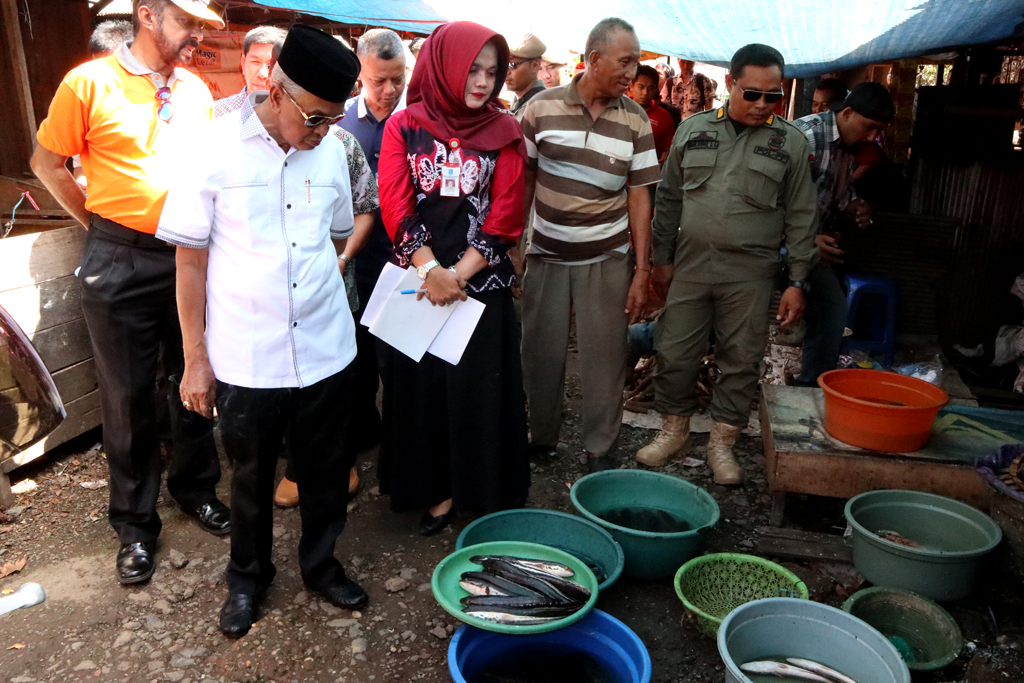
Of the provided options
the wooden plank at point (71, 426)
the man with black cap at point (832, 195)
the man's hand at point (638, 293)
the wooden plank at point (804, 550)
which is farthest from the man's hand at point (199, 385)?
the man with black cap at point (832, 195)

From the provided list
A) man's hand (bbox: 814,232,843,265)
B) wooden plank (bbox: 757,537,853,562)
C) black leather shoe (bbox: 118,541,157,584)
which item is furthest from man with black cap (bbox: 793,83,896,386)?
black leather shoe (bbox: 118,541,157,584)

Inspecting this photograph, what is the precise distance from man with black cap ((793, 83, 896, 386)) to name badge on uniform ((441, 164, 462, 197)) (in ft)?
7.37

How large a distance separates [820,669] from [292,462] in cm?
205

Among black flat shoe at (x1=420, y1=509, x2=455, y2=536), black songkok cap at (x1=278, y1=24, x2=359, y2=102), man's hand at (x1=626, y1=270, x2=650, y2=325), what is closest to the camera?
black songkok cap at (x1=278, y1=24, x2=359, y2=102)

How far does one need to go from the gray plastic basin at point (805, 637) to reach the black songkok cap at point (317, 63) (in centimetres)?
216

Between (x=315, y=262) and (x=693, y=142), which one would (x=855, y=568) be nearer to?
(x=693, y=142)

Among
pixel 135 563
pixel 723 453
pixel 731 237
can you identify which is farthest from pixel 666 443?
pixel 135 563

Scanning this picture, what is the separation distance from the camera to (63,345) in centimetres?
428

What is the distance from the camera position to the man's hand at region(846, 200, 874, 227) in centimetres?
492

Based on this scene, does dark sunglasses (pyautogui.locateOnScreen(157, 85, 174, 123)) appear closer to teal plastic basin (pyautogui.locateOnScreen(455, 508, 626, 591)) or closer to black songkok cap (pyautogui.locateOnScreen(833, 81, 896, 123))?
teal plastic basin (pyautogui.locateOnScreen(455, 508, 626, 591))

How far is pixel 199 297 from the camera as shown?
8.70 feet

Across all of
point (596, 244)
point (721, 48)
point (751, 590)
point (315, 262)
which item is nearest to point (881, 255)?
point (721, 48)

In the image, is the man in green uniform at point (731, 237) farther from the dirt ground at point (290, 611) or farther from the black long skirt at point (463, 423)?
the black long skirt at point (463, 423)

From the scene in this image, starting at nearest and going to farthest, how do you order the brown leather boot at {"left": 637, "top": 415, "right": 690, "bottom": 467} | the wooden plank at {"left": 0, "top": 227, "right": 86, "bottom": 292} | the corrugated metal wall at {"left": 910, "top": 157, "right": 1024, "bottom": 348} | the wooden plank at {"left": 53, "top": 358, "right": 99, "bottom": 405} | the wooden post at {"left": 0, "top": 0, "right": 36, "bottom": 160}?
1. the wooden plank at {"left": 0, "top": 227, "right": 86, "bottom": 292}
2. the wooden plank at {"left": 53, "top": 358, "right": 99, "bottom": 405}
3. the brown leather boot at {"left": 637, "top": 415, "right": 690, "bottom": 467}
4. the corrugated metal wall at {"left": 910, "top": 157, "right": 1024, "bottom": 348}
5. the wooden post at {"left": 0, "top": 0, "right": 36, "bottom": 160}
